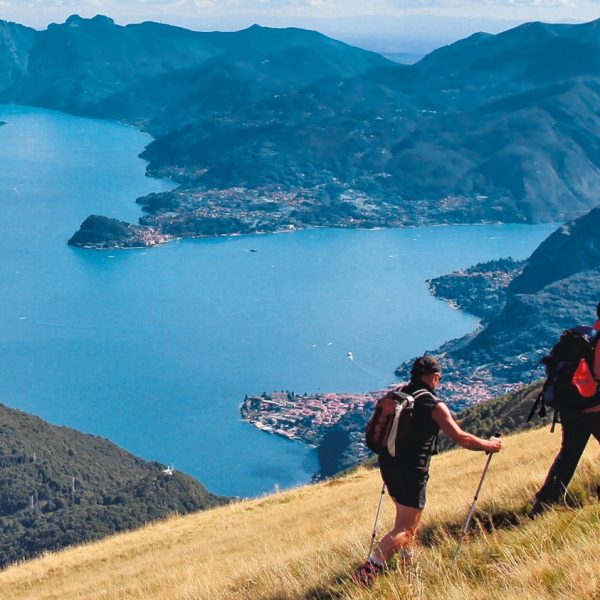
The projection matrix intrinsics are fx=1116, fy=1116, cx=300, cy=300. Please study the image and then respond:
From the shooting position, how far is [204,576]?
32.6ft

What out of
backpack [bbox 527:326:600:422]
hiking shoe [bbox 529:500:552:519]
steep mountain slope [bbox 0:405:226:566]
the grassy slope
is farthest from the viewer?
steep mountain slope [bbox 0:405:226:566]

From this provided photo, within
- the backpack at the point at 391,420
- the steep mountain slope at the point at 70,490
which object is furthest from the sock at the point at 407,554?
the steep mountain slope at the point at 70,490

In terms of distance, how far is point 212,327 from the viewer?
128 meters

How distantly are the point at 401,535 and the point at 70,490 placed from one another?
58990 millimetres

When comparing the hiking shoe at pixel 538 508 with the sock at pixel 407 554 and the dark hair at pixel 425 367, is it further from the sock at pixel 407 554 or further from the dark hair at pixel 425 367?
the dark hair at pixel 425 367

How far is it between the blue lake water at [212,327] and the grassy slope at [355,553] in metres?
61.5

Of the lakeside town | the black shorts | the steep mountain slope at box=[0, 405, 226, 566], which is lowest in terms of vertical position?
the lakeside town

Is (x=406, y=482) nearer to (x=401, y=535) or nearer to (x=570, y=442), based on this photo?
(x=401, y=535)

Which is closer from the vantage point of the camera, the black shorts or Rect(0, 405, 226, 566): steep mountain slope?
the black shorts

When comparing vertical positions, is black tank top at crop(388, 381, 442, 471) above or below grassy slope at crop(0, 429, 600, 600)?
above

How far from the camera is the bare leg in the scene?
7660mm

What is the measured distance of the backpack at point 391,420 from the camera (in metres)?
7.41

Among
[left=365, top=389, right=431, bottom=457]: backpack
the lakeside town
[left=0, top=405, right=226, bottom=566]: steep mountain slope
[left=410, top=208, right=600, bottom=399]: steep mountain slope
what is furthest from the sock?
[left=410, top=208, right=600, bottom=399]: steep mountain slope

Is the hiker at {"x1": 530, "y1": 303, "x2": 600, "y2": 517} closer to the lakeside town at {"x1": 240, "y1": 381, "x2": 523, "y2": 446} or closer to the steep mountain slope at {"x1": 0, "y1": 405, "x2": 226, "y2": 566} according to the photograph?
the steep mountain slope at {"x1": 0, "y1": 405, "x2": 226, "y2": 566}
